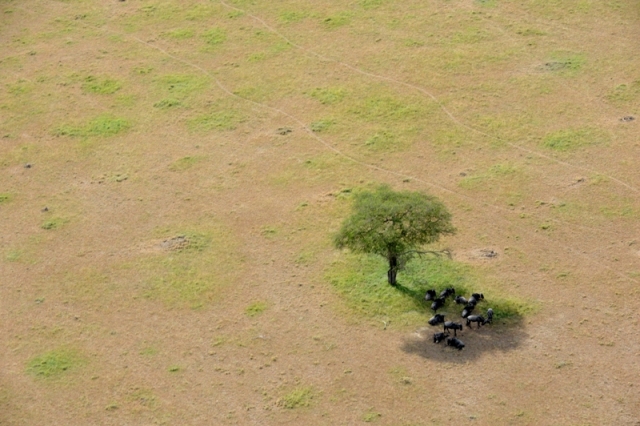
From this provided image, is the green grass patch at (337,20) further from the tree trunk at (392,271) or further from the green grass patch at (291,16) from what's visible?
the tree trunk at (392,271)

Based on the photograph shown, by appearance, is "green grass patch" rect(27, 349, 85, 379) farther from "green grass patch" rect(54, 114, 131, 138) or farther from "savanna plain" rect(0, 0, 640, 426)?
"green grass patch" rect(54, 114, 131, 138)

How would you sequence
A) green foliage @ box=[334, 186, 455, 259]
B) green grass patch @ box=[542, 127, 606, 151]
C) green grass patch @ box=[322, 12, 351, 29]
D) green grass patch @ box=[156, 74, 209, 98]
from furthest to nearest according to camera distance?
green grass patch @ box=[322, 12, 351, 29]
green grass patch @ box=[156, 74, 209, 98]
green grass patch @ box=[542, 127, 606, 151]
green foliage @ box=[334, 186, 455, 259]

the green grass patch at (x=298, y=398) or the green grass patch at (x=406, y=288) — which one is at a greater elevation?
the green grass patch at (x=406, y=288)

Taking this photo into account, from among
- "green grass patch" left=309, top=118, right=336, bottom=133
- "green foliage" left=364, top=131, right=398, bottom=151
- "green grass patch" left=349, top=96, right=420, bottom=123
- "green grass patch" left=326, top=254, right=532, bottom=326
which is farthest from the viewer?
"green grass patch" left=349, top=96, right=420, bottom=123

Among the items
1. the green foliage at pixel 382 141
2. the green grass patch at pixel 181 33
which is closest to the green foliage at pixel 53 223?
the green foliage at pixel 382 141

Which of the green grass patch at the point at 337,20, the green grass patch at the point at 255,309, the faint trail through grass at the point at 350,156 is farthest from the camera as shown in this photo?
the green grass patch at the point at 337,20

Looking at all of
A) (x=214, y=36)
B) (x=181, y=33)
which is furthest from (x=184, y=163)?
(x=181, y=33)

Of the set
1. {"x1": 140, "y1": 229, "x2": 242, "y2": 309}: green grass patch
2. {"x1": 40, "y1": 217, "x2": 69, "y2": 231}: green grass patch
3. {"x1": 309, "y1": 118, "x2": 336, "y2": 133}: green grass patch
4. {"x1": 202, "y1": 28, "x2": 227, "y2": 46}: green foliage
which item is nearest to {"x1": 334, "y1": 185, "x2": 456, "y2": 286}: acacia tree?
{"x1": 140, "y1": 229, "x2": 242, "y2": 309}: green grass patch

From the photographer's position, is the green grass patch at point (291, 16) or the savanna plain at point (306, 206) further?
the green grass patch at point (291, 16)
